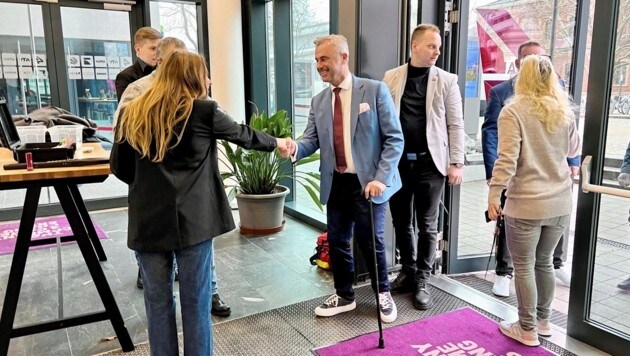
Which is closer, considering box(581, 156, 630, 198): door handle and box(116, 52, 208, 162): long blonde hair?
box(116, 52, 208, 162): long blonde hair

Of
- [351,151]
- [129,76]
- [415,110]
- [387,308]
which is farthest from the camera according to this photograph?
[129,76]

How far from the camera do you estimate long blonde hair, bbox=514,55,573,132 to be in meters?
2.16

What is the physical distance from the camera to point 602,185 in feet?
7.46

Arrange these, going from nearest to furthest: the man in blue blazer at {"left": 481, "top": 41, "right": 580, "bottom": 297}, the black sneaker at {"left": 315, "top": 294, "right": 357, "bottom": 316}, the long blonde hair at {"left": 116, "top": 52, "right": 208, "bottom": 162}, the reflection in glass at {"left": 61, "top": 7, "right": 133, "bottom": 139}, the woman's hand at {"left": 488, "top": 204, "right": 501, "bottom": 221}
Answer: the long blonde hair at {"left": 116, "top": 52, "right": 208, "bottom": 162} < the woman's hand at {"left": 488, "top": 204, "right": 501, "bottom": 221} < the black sneaker at {"left": 315, "top": 294, "right": 357, "bottom": 316} < the man in blue blazer at {"left": 481, "top": 41, "right": 580, "bottom": 297} < the reflection in glass at {"left": 61, "top": 7, "right": 133, "bottom": 139}

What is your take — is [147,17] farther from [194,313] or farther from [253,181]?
[194,313]

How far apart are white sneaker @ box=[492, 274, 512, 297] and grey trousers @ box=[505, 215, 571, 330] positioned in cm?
65

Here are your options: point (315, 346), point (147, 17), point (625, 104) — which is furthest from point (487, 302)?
point (147, 17)

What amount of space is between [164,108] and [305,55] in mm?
3049

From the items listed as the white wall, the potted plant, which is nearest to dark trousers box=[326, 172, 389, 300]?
the potted plant

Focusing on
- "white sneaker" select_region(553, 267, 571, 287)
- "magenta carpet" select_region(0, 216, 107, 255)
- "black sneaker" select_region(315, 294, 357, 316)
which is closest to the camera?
"black sneaker" select_region(315, 294, 357, 316)

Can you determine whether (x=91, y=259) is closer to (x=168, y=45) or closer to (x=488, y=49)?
(x=168, y=45)

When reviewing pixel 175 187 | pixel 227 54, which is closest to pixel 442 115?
pixel 175 187

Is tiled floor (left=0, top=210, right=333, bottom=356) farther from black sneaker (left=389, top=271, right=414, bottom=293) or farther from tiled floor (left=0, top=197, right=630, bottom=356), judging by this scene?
black sneaker (left=389, top=271, right=414, bottom=293)

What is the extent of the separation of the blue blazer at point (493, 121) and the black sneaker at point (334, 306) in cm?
125
